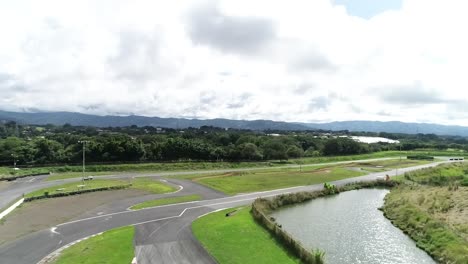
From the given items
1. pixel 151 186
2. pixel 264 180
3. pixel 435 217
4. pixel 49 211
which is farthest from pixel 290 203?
pixel 49 211

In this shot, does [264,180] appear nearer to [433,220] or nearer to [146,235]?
[433,220]

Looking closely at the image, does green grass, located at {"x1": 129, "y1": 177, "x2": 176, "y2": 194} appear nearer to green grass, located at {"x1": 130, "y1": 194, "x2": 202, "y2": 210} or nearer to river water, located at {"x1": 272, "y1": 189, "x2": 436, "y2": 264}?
green grass, located at {"x1": 130, "y1": 194, "x2": 202, "y2": 210}

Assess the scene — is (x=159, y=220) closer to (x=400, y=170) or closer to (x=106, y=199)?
(x=106, y=199)

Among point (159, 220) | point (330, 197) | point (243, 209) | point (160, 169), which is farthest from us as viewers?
point (160, 169)

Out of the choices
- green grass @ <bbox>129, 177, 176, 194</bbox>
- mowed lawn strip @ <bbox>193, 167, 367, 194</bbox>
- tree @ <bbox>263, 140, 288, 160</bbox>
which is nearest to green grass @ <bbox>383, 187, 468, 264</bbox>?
mowed lawn strip @ <bbox>193, 167, 367, 194</bbox>

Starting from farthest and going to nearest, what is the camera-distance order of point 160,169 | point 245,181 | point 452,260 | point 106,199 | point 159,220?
1. point 160,169
2. point 245,181
3. point 106,199
4. point 159,220
5. point 452,260

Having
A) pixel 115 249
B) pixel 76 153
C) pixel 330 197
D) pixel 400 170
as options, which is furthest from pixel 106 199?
pixel 400 170
